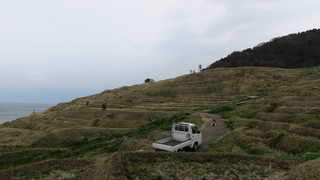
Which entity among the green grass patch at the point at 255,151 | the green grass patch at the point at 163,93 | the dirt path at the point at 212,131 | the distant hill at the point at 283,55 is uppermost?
the distant hill at the point at 283,55

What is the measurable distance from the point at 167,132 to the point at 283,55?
11584cm

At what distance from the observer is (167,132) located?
116 ft

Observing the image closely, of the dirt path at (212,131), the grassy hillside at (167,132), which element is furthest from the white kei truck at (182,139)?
the dirt path at (212,131)

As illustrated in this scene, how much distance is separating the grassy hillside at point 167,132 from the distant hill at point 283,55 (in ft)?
143

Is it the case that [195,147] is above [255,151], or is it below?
above

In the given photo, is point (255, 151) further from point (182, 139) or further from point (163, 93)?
point (163, 93)

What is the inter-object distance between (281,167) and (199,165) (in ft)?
16.9

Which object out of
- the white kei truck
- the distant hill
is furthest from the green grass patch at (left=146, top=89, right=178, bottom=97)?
the distant hill

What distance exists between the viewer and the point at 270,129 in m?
33.1

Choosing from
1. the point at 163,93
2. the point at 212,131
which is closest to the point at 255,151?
the point at 212,131

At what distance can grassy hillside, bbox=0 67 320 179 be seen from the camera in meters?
18.4

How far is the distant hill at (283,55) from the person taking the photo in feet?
416

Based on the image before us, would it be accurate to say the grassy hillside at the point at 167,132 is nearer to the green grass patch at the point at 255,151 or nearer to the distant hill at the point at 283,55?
the green grass patch at the point at 255,151

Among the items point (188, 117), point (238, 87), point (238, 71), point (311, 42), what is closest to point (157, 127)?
point (188, 117)
